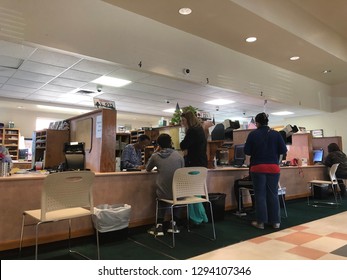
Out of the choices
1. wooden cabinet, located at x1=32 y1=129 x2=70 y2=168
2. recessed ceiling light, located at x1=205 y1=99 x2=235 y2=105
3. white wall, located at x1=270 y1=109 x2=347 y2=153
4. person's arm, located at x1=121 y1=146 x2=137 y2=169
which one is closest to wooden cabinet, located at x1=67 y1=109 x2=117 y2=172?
person's arm, located at x1=121 y1=146 x2=137 y2=169

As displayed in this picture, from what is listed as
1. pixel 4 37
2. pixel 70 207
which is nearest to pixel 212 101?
pixel 4 37

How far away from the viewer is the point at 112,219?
306 cm

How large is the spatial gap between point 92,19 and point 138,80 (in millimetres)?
2233

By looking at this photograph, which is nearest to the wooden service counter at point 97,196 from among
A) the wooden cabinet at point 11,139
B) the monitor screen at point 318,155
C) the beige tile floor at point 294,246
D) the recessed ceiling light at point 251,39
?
the beige tile floor at point 294,246

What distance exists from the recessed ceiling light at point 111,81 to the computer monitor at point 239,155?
2.92 m

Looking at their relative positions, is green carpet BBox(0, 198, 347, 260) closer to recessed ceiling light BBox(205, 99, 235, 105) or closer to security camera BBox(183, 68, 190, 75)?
security camera BBox(183, 68, 190, 75)

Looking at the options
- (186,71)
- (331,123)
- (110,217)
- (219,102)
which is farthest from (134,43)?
(331,123)

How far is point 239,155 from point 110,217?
3.16 metres

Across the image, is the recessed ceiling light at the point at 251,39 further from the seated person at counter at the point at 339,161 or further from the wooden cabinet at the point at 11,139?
the wooden cabinet at the point at 11,139

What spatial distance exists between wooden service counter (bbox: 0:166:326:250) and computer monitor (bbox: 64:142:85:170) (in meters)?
0.76

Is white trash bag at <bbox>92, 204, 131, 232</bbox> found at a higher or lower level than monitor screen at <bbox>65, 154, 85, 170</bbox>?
lower

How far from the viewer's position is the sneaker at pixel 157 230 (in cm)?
334

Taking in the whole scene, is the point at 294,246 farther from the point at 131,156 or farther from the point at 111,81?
the point at 111,81

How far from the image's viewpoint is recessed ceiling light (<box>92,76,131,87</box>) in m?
5.92
